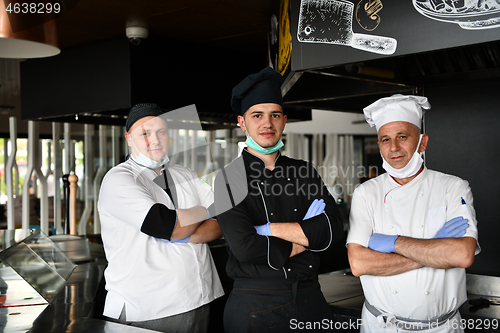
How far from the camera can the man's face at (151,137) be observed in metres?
1.71

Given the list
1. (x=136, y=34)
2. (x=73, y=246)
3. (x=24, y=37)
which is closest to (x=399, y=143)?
(x=24, y=37)

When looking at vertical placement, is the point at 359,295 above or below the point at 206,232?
below

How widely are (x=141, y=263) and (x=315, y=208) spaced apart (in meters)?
0.64

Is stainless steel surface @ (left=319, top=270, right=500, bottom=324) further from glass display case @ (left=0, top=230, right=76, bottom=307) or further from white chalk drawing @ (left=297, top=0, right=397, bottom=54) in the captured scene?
glass display case @ (left=0, top=230, right=76, bottom=307)

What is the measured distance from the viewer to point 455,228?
152 cm

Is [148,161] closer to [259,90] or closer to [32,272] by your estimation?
[259,90]

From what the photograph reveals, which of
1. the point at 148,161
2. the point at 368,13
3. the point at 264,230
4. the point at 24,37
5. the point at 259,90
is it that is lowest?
the point at 264,230

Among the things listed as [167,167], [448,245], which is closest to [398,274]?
[448,245]

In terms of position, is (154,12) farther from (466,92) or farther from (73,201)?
(466,92)

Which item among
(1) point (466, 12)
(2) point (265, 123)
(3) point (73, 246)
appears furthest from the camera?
(3) point (73, 246)

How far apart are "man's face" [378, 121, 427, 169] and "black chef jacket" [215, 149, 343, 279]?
26cm

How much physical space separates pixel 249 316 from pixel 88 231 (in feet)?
13.8

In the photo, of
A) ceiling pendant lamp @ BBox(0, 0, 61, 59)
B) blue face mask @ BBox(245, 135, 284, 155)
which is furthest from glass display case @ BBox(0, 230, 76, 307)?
blue face mask @ BBox(245, 135, 284, 155)

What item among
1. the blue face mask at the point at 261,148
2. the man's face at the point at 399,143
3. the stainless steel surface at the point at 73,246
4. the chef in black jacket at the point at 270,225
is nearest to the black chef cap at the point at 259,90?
the chef in black jacket at the point at 270,225
